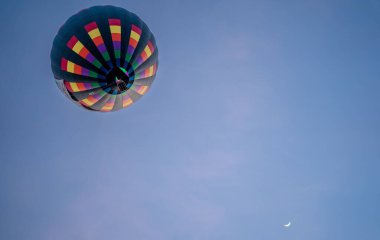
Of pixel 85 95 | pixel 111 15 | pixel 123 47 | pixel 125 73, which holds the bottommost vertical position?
pixel 85 95

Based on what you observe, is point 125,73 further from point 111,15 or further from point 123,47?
point 111,15

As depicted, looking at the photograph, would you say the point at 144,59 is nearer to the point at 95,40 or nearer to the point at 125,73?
the point at 125,73

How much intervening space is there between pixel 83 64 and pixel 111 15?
6.86 feet

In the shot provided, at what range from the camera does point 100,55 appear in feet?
34.1

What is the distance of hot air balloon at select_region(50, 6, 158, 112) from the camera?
1016 cm

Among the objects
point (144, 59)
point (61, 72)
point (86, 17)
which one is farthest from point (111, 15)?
point (61, 72)

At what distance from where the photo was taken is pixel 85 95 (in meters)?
10.7

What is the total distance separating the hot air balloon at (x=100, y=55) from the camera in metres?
10.2

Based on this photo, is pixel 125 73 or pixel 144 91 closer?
pixel 125 73

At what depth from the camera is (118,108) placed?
11578 mm

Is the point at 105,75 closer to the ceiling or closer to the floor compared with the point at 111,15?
closer to the floor

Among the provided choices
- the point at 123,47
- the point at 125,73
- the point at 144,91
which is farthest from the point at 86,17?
the point at 144,91

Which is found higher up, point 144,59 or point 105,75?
point 144,59

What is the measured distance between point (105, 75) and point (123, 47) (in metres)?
1.27
